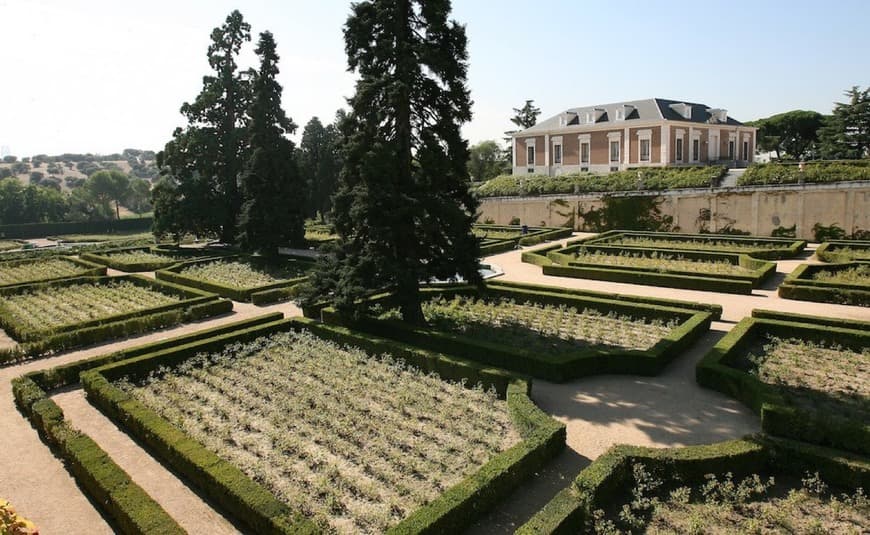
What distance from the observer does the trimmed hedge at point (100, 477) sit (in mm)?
7180

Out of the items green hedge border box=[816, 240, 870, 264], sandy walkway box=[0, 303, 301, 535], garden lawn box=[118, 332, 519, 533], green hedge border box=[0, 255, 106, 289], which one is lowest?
sandy walkway box=[0, 303, 301, 535]

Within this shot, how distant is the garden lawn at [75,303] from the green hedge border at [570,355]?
27.6 feet

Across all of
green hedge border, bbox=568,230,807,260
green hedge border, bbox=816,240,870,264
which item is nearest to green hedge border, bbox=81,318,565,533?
green hedge border, bbox=568,230,807,260

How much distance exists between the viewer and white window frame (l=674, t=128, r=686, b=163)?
4669 centimetres

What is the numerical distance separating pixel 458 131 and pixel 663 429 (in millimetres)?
9735

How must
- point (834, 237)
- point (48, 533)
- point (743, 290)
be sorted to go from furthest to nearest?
point (834, 237) < point (743, 290) < point (48, 533)

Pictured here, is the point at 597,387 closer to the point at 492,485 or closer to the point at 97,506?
the point at 492,485

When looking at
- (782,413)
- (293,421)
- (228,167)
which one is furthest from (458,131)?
(228,167)

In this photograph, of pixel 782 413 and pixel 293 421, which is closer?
pixel 782 413

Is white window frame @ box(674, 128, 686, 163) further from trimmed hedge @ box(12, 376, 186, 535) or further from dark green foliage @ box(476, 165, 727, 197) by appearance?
trimmed hedge @ box(12, 376, 186, 535)

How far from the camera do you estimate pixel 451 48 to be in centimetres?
1554

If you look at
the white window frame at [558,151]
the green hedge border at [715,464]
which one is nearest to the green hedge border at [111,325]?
the green hedge border at [715,464]

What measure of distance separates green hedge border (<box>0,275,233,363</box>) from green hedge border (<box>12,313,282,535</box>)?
10.5 ft

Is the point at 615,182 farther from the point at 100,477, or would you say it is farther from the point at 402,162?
the point at 100,477
